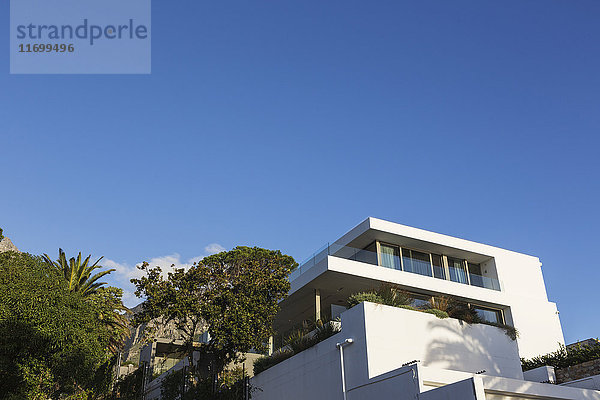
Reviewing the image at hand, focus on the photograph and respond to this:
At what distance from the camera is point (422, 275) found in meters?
25.0

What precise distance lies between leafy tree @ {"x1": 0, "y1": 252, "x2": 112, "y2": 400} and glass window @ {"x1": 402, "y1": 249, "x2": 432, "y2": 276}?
1405 centimetres

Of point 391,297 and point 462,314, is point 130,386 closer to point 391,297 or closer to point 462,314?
point 391,297

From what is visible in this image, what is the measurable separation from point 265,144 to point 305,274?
6556 millimetres

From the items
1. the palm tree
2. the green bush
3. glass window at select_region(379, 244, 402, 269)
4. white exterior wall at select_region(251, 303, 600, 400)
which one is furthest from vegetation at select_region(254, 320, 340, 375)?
the palm tree

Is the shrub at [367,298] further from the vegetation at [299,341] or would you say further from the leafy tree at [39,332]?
the leafy tree at [39,332]

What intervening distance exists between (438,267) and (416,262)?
1.45 meters

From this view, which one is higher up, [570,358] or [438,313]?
[438,313]

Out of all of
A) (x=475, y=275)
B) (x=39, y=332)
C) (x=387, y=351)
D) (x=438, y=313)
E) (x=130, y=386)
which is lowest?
(x=387, y=351)

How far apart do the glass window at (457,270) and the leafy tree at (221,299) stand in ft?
31.7

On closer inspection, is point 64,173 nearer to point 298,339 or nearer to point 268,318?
point 268,318

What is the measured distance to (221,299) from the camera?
1989 centimetres

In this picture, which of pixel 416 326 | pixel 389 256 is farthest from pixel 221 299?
pixel 389 256

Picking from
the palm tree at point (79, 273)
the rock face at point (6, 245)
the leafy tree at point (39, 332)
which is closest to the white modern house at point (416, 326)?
the leafy tree at point (39, 332)

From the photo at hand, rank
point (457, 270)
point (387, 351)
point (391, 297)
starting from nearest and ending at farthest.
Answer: point (387, 351) → point (391, 297) → point (457, 270)
